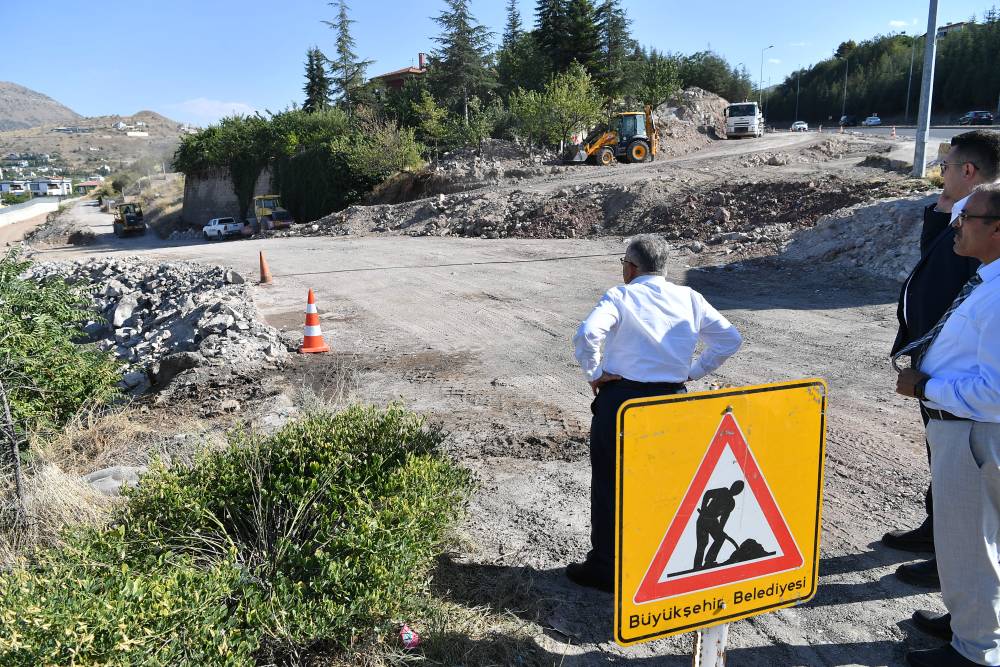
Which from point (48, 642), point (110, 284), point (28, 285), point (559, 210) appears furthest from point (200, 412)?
point (559, 210)

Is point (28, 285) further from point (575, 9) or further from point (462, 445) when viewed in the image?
point (575, 9)

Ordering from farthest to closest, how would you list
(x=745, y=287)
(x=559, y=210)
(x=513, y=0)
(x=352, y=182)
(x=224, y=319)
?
1. (x=513, y=0)
2. (x=352, y=182)
3. (x=559, y=210)
4. (x=745, y=287)
5. (x=224, y=319)

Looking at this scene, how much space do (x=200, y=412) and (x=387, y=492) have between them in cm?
401

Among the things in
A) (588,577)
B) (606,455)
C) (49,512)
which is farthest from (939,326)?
(49,512)

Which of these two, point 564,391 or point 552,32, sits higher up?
point 552,32

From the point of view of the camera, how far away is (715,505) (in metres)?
2.10

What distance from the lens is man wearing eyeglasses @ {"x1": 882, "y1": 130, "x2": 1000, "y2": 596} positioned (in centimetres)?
313

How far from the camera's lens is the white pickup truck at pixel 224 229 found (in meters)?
39.0

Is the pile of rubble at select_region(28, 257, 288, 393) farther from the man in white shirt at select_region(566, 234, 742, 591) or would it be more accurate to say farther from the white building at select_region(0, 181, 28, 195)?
the white building at select_region(0, 181, 28, 195)

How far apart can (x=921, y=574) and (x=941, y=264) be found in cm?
157

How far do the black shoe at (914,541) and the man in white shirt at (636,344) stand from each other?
159 cm

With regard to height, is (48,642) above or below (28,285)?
below

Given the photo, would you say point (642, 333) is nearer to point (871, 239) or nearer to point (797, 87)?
point (871, 239)

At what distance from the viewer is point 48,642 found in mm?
2102
